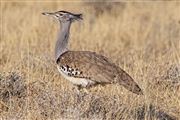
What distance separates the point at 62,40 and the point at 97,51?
2.65 m

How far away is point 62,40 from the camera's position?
23.6 ft

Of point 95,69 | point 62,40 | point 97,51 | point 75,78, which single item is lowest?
point 97,51

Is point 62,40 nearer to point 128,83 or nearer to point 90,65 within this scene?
point 90,65

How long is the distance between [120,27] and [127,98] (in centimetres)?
441

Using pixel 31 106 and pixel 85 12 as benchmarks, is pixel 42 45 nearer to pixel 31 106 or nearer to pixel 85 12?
pixel 85 12

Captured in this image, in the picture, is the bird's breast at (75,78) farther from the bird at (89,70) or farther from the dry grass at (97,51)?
the dry grass at (97,51)

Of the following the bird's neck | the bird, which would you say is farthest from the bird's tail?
the bird's neck

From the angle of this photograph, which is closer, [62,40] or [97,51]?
[62,40]

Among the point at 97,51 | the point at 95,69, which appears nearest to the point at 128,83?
the point at 95,69

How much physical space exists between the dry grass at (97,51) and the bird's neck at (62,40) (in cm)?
32

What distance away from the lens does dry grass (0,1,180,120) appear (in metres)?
6.33

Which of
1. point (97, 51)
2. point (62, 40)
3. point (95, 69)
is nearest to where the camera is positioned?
point (95, 69)

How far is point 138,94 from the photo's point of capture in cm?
639

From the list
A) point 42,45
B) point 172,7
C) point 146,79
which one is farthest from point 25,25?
point 146,79
